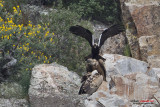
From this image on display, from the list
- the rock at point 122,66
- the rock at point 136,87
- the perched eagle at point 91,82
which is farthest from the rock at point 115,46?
the rock at point 136,87

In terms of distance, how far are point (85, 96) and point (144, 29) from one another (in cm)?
486

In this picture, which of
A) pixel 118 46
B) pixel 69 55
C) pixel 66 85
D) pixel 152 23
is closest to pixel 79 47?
pixel 69 55

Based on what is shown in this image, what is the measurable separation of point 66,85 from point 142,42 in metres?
4.44

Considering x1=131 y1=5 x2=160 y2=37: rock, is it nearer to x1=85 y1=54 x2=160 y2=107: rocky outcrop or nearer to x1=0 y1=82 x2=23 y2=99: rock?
x1=85 y1=54 x2=160 y2=107: rocky outcrop

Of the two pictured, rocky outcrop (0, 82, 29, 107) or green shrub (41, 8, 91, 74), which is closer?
rocky outcrop (0, 82, 29, 107)

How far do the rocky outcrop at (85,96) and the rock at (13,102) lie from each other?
463 millimetres

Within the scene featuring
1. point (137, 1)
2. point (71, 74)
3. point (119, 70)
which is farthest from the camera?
point (137, 1)

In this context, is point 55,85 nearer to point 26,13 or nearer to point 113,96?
point 113,96

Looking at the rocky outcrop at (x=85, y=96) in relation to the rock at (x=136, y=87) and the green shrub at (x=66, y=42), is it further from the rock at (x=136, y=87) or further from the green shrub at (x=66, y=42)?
the green shrub at (x=66, y=42)

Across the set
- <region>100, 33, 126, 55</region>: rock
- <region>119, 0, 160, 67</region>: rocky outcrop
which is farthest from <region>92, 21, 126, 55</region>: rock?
<region>119, 0, 160, 67</region>: rocky outcrop

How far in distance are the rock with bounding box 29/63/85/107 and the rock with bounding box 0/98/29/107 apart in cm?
46

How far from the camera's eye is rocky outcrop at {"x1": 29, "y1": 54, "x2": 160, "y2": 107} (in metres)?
7.32

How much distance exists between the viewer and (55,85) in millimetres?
7641

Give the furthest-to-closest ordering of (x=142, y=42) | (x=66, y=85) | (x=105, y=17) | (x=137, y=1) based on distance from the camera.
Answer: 1. (x=105, y=17)
2. (x=137, y=1)
3. (x=142, y=42)
4. (x=66, y=85)
